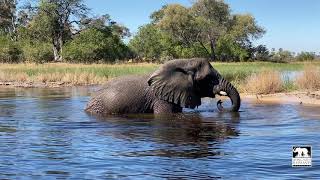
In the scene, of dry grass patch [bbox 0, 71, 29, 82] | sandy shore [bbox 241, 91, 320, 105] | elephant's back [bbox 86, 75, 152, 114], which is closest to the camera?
elephant's back [bbox 86, 75, 152, 114]

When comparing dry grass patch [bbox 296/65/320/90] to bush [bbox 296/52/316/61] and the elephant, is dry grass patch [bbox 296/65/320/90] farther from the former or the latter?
bush [bbox 296/52/316/61]

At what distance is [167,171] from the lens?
8.54 meters

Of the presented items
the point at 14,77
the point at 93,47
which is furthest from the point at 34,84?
the point at 93,47

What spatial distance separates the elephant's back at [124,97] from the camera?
630 inches

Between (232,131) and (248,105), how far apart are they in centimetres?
654

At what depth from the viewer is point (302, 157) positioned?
29.6 ft

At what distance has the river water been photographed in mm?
8508

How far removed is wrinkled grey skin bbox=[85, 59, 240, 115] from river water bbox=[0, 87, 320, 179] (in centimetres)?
51

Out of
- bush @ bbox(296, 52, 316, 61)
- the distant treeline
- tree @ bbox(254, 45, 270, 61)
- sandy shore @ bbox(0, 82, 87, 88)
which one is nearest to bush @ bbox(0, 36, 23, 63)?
the distant treeline

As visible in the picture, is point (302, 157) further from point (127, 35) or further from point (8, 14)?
point (127, 35)

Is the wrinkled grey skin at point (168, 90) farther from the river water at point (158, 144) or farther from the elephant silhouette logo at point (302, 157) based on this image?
the elephant silhouette logo at point (302, 157)

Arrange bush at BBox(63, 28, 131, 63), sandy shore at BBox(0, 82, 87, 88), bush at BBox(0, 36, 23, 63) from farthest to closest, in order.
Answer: bush at BBox(63, 28, 131, 63), bush at BBox(0, 36, 23, 63), sandy shore at BBox(0, 82, 87, 88)

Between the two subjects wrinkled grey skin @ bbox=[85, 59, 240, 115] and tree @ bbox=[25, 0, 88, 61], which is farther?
tree @ bbox=[25, 0, 88, 61]

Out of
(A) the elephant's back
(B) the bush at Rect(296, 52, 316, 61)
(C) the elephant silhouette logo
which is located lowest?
(C) the elephant silhouette logo
